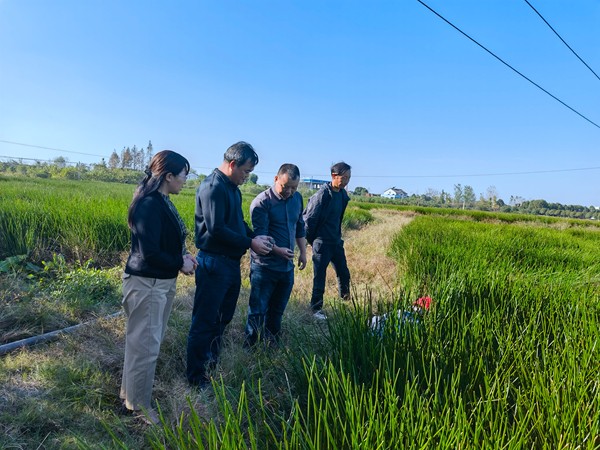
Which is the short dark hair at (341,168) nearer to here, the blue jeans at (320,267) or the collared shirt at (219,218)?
the blue jeans at (320,267)

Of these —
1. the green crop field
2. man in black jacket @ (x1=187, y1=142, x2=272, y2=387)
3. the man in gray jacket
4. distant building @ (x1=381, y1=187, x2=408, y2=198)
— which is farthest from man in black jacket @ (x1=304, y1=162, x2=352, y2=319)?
distant building @ (x1=381, y1=187, x2=408, y2=198)

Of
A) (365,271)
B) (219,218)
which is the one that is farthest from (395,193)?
(219,218)

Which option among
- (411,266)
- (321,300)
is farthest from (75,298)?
(411,266)

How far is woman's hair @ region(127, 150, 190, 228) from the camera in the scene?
188 cm

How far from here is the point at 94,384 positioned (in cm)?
218

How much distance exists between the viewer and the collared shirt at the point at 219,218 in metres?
2.15

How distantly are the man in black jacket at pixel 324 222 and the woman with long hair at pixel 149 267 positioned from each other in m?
1.85

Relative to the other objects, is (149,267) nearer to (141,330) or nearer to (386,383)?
(141,330)

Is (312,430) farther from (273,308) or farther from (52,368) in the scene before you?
(52,368)

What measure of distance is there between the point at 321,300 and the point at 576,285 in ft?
7.96

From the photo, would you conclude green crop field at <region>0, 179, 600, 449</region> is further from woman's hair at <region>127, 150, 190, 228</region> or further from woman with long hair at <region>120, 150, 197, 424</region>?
woman's hair at <region>127, 150, 190, 228</region>

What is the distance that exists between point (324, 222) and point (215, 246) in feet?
5.47

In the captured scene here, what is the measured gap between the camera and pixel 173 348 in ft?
8.73

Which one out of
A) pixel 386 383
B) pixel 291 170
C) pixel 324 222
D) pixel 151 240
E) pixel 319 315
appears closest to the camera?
pixel 386 383
